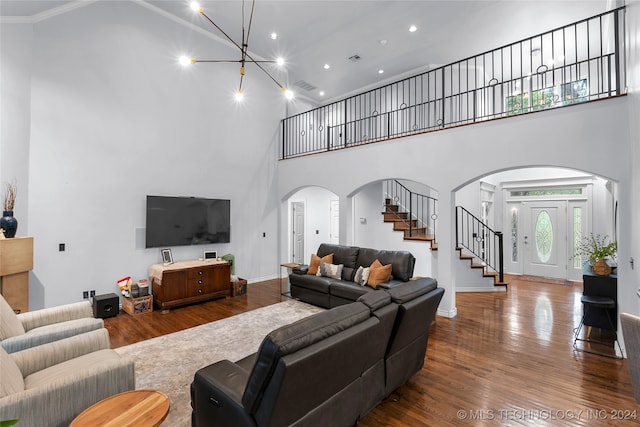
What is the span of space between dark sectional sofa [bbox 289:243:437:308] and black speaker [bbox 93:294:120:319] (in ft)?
9.40

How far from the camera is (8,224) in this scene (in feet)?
12.4

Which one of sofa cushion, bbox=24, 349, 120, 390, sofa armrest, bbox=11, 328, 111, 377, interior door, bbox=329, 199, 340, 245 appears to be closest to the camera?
sofa cushion, bbox=24, 349, 120, 390

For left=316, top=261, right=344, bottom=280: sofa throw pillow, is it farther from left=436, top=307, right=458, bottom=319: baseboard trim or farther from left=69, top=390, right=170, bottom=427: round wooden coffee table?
left=69, top=390, right=170, bottom=427: round wooden coffee table

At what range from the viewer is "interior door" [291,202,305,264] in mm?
8844

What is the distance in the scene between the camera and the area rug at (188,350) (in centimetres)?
272

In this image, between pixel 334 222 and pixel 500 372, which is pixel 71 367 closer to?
pixel 500 372

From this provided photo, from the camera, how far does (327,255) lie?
5.57 metres

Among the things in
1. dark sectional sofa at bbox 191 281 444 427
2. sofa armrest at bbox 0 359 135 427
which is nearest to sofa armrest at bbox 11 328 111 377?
sofa armrest at bbox 0 359 135 427

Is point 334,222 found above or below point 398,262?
above

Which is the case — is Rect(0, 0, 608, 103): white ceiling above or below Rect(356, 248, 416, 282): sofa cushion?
above

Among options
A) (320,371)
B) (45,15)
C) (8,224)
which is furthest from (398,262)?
(45,15)

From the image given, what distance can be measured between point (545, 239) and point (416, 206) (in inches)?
138

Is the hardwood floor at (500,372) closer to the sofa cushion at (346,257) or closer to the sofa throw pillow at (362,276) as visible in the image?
the sofa throw pillow at (362,276)

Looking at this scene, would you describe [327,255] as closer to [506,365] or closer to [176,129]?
[506,365]
